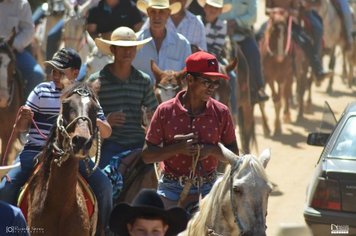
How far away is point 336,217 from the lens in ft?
37.0

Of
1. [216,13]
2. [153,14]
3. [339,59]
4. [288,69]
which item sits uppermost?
[153,14]

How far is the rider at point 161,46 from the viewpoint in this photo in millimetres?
14297

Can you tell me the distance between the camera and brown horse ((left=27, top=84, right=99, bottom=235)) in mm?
9734

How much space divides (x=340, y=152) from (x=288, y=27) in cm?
1271

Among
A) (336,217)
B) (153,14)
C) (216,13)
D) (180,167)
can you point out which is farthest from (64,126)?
(216,13)

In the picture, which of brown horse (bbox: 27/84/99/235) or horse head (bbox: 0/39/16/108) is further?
horse head (bbox: 0/39/16/108)

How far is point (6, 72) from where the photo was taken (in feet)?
53.8

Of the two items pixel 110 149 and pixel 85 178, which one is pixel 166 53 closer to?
pixel 110 149

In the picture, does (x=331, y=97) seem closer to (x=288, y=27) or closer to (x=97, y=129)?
(x=288, y=27)

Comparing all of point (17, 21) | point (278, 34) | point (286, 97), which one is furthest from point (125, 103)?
point (286, 97)

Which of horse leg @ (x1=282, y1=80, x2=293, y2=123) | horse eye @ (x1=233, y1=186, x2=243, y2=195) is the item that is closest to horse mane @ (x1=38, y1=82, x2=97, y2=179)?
horse eye @ (x1=233, y1=186, x2=243, y2=195)

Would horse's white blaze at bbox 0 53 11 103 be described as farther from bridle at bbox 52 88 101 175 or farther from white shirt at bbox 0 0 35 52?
bridle at bbox 52 88 101 175

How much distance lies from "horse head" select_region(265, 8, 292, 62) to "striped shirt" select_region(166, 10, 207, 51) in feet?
23.4

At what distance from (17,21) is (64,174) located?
7317 millimetres
